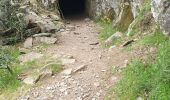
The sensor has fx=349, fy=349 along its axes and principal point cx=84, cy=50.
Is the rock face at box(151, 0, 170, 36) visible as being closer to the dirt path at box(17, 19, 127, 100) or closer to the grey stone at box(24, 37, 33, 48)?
the dirt path at box(17, 19, 127, 100)

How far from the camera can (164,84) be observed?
616 cm

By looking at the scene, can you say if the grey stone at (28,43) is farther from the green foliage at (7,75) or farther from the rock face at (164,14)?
the rock face at (164,14)

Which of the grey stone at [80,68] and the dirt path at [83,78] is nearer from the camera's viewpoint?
the dirt path at [83,78]

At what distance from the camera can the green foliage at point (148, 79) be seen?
6.17m

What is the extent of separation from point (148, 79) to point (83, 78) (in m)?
1.86

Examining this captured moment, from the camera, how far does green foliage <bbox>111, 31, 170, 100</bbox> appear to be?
20.2ft

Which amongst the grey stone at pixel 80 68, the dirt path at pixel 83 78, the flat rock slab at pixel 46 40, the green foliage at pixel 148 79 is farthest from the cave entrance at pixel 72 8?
the green foliage at pixel 148 79

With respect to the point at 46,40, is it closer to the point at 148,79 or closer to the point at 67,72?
the point at 67,72

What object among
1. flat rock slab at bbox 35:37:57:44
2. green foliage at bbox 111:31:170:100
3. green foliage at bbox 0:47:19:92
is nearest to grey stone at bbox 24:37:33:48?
flat rock slab at bbox 35:37:57:44

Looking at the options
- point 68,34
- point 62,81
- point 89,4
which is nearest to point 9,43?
point 68,34

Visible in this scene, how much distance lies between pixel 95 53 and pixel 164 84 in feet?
12.6

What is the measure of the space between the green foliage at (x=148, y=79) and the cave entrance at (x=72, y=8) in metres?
10.4

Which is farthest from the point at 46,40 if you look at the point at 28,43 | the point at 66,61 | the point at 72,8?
the point at 72,8

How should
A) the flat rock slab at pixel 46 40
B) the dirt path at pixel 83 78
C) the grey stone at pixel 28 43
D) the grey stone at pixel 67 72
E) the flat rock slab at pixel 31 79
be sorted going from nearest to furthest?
1. the dirt path at pixel 83 78
2. the flat rock slab at pixel 31 79
3. the grey stone at pixel 67 72
4. the grey stone at pixel 28 43
5. the flat rock slab at pixel 46 40
